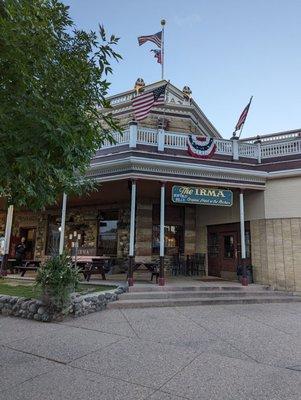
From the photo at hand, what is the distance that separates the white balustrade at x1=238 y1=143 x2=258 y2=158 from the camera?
44.0ft

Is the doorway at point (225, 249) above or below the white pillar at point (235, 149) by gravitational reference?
below

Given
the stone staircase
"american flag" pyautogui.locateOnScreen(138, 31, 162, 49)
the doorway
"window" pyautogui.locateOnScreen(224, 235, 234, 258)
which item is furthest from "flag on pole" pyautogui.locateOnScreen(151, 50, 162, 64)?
the stone staircase

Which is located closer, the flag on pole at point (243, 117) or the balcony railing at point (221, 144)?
the balcony railing at point (221, 144)

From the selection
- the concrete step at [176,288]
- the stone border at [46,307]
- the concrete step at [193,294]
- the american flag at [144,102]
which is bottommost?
the stone border at [46,307]

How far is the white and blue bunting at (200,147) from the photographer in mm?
12383

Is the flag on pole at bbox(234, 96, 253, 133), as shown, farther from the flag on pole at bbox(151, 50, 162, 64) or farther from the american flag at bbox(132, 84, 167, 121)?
the flag on pole at bbox(151, 50, 162, 64)

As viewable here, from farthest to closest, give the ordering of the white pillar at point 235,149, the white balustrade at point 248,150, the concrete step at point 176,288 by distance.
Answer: the white balustrade at point 248,150 < the white pillar at point 235,149 < the concrete step at point 176,288

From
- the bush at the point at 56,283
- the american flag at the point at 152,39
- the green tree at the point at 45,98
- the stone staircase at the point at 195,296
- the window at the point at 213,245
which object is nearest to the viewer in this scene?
the green tree at the point at 45,98

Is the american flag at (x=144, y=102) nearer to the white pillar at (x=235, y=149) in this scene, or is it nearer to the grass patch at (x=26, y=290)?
the white pillar at (x=235, y=149)

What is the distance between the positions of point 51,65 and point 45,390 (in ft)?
12.9

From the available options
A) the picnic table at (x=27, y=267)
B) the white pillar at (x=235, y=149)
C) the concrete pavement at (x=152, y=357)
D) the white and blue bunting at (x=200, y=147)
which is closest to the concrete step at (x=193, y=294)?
the concrete pavement at (x=152, y=357)

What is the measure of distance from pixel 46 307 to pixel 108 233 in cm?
799

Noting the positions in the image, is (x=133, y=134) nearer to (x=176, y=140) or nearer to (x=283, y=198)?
(x=176, y=140)

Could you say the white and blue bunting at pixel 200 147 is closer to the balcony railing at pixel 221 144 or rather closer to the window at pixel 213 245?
the balcony railing at pixel 221 144
